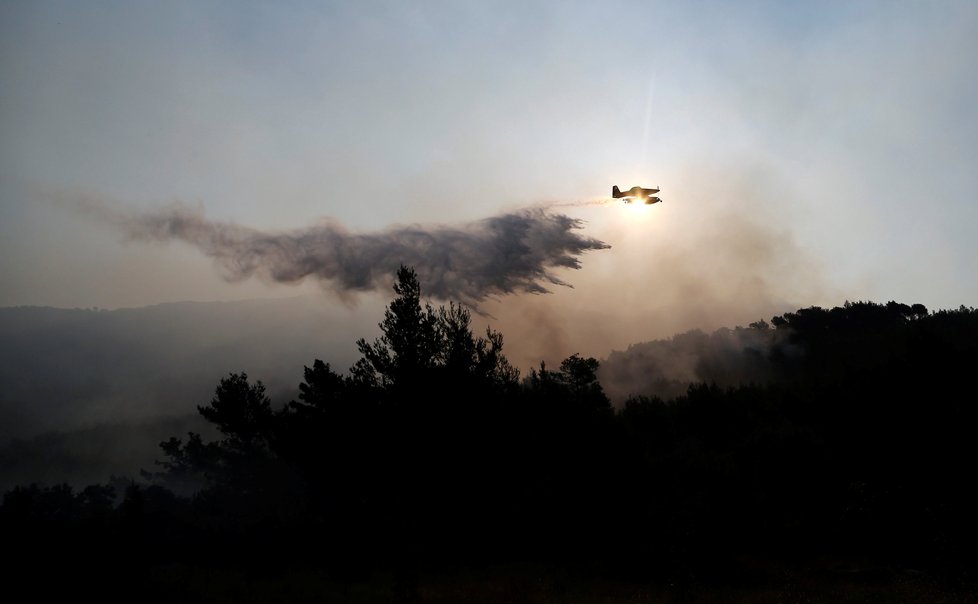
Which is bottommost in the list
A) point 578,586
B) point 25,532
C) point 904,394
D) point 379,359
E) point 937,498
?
point 578,586

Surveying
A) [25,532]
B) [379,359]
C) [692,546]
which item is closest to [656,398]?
[692,546]

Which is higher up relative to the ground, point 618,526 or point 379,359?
point 379,359

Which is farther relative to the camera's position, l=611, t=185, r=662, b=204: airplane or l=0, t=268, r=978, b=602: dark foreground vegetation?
l=611, t=185, r=662, b=204: airplane

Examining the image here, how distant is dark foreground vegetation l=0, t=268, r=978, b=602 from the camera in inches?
847

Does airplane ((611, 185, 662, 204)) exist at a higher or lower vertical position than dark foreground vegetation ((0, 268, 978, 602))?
higher

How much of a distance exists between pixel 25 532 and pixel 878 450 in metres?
45.3

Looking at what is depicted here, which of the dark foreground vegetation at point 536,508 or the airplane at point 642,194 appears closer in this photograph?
the dark foreground vegetation at point 536,508

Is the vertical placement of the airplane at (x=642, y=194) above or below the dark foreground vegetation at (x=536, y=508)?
above

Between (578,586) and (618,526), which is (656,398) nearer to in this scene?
(618,526)

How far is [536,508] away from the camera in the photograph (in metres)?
36.6

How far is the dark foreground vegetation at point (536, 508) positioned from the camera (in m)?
21.5

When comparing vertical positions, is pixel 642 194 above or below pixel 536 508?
above

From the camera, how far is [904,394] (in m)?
38.3

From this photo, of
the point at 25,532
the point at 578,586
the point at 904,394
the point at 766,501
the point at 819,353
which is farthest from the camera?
the point at 819,353
